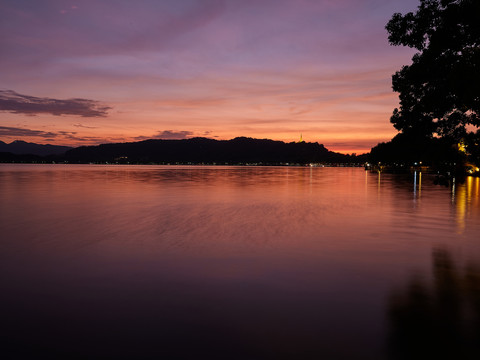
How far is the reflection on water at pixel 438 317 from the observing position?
18.0ft

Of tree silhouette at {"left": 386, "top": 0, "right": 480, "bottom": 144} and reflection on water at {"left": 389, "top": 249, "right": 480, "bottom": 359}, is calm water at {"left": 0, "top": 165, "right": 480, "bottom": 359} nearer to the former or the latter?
reflection on water at {"left": 389, "top": 249, "right": 480, "bottom": 359}

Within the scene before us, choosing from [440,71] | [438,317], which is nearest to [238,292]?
[438,317]

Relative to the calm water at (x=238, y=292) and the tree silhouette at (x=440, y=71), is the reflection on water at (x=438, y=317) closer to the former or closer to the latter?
the calm water at (x=238, y=292)

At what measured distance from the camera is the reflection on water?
549 cm

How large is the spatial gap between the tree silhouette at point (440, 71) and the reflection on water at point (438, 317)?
16.5 ft

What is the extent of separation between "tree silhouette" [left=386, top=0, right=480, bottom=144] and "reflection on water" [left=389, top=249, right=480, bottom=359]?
5.03m

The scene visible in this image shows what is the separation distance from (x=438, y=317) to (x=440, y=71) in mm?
8269

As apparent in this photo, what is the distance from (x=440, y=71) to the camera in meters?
11.9

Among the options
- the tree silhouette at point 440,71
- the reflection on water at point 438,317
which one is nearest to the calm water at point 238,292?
the reflection on water at point 438,317

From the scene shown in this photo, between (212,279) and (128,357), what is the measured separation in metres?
3.72

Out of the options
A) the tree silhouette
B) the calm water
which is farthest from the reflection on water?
the tree silhouette

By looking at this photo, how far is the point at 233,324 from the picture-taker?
631 centimetres

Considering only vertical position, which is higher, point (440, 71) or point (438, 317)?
point (440, 71)

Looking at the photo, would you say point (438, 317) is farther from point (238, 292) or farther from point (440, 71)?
point (440, 71)
